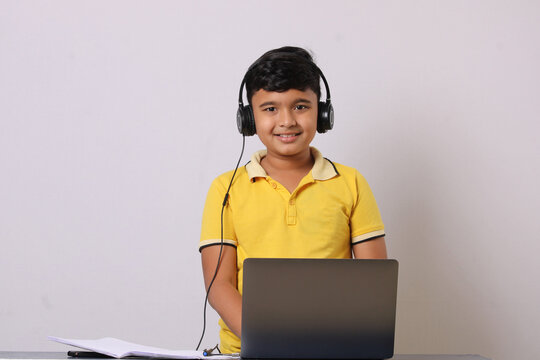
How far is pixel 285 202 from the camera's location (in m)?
1.46

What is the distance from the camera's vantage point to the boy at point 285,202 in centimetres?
142

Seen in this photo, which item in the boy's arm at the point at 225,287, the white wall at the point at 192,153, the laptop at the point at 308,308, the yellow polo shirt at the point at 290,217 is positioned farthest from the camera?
the white wall at the point at 192,153

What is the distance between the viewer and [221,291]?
1354mm

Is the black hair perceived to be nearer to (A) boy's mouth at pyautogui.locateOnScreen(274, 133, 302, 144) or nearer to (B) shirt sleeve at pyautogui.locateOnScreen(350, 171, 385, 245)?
(A) boy's mouth at pyautogui.locateOnScreen(274, 133, 302, 144)

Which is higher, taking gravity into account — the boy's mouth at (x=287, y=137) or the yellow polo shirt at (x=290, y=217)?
the boy's mouth at (x=287, y=137)

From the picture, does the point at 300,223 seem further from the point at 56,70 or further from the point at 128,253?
the point at 56,70

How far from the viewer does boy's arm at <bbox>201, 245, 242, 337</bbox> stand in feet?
4.29

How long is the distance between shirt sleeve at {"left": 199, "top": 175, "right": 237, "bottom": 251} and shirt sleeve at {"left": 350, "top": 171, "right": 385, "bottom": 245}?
0.31 metres

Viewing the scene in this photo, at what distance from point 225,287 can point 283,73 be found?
1.77ft

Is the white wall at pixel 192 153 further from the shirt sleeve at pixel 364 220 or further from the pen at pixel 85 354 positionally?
the pen at pixel 85 354

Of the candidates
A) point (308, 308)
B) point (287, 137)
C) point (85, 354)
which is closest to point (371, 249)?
point (287, 137)

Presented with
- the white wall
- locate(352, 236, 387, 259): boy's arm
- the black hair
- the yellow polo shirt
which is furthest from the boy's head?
the white wall

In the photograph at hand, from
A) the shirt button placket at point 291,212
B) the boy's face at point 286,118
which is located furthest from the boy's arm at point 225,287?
the boy's face at point 286,118

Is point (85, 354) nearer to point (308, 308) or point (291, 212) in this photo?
point (308, 308)
